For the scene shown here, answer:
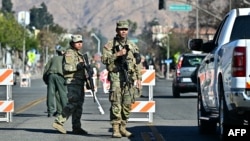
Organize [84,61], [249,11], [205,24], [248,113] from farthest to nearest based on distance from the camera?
[205,24] < [84,61] < [249,11] < [248,113]

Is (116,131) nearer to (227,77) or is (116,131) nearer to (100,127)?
(100,127)

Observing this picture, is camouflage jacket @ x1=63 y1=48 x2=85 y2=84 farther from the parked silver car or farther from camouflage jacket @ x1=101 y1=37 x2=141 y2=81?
the parked silver car

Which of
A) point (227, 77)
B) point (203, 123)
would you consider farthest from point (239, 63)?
point (203, 123)

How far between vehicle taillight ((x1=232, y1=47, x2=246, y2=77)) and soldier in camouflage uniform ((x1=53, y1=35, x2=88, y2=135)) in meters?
5.01

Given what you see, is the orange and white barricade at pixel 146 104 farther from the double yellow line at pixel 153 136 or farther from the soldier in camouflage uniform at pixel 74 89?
the soldier in camouflage uniform at pixel 74 89

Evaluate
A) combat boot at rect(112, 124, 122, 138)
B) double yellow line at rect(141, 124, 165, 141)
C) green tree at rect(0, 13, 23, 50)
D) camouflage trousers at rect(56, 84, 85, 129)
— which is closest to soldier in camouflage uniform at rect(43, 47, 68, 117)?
double yellow line at rect(141, 124, 165, 141)

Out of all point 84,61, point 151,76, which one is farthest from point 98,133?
point 151,76

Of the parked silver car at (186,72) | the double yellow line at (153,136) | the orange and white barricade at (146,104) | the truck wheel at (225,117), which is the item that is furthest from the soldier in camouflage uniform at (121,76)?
the parked silver car at (186,72)

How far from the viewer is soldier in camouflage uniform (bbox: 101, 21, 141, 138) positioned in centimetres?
1694

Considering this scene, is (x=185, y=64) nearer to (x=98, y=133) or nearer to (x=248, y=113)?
(x=98, y=133)

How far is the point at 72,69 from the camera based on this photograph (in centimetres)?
1811

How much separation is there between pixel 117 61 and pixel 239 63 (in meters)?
3.85

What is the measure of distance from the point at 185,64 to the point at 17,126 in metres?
18.3

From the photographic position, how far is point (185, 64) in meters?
37.7
